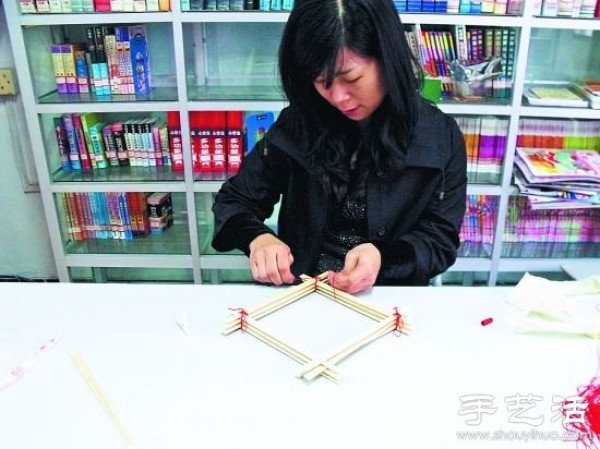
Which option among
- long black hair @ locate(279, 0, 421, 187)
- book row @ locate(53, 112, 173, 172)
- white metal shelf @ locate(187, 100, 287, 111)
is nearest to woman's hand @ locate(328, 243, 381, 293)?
long black hair @ locate(279, 0, 421, 187)

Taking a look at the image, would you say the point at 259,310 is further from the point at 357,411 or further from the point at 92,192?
the point at 92,192

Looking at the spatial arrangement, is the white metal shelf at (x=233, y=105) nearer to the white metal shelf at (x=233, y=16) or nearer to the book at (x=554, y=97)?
the white metal shelf at (x=233, y=16)

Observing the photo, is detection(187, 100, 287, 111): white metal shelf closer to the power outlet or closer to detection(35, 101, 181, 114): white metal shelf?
detection(35, 101, 181, 114): white metal shelf

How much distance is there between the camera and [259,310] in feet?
3.06

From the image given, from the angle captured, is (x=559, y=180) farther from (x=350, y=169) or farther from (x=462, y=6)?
(x=350, y=169)

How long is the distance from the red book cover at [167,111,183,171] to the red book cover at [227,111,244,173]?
0.19 m

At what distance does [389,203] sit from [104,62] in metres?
1.34

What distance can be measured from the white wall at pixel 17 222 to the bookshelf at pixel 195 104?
0.56ft

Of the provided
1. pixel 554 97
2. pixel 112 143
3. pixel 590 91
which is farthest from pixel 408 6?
pixel 112 143

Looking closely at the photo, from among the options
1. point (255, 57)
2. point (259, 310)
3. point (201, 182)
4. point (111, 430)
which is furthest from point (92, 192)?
point (111, 430)

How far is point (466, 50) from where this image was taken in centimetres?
196

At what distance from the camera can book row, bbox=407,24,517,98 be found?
194cm

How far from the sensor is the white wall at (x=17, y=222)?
7.34ft

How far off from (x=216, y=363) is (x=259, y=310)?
0.14m
